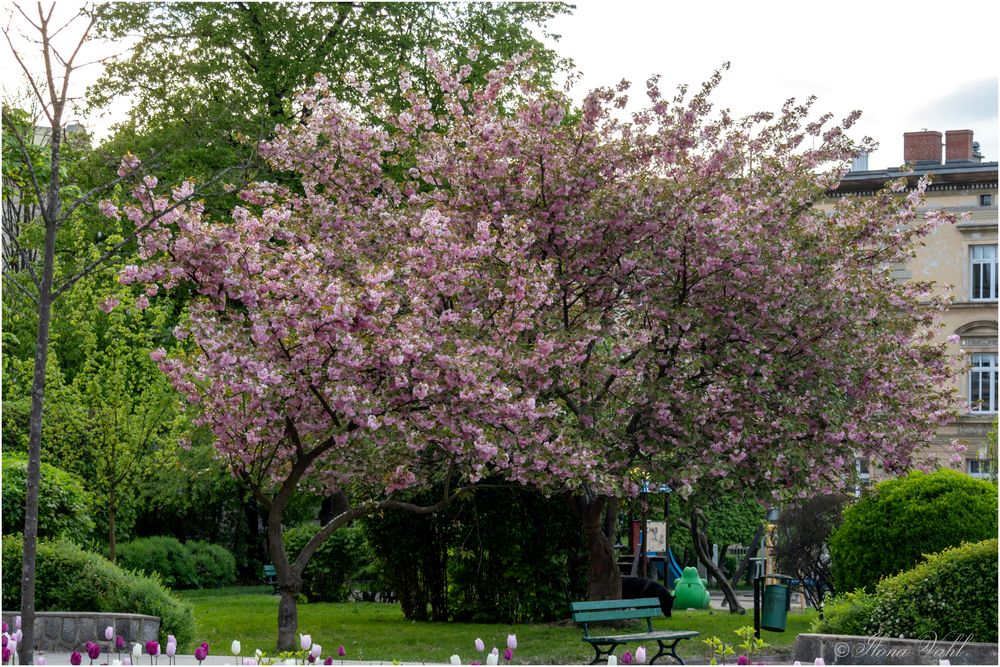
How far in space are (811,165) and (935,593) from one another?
7163 mm

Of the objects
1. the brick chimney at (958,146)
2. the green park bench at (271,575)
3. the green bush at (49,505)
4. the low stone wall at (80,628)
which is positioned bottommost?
the green park bench at (271,575)

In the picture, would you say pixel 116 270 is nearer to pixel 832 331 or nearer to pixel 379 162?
pixel 379 162

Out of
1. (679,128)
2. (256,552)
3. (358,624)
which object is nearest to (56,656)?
(358,624)

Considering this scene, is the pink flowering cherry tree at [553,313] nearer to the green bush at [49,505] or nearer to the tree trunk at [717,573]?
the green bush at [49,505]

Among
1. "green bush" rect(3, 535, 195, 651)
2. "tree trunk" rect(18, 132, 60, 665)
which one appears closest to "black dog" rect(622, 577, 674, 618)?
"green bush" rect(3, 535, 195, 651)

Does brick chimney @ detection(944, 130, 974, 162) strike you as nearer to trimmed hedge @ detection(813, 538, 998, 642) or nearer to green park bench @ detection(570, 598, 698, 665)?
green park bench @ detection(570, 598, 698, 665)

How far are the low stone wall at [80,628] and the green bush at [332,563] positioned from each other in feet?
33.3

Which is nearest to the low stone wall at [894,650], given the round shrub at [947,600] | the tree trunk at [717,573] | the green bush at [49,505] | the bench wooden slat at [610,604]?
the round shrub at [947,600]

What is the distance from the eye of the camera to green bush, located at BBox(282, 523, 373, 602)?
22.9 meters

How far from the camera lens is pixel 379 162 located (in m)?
16.1

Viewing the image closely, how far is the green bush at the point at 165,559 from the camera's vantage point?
27109mm

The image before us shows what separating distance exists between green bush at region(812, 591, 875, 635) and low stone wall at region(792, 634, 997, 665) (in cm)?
41

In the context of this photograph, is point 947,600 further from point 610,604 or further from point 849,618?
point 610,604

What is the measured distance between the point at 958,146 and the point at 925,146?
115cm
